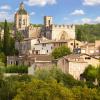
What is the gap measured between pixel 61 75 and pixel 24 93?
15.6 meters

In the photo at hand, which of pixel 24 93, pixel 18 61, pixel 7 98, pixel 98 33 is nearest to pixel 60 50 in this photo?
pixel 18 61

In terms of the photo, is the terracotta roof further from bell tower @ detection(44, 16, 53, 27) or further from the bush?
bell tower @ detection(44, 16, 53, 27)

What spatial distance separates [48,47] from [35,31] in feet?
28.2

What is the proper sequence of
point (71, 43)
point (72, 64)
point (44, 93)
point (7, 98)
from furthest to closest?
point (71, 43)
point (72, 64)
point (7, 98)
point (44, 93)

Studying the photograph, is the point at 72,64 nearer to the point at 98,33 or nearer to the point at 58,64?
the point at 58,64

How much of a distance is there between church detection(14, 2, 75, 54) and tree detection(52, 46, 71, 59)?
4985 millimetres

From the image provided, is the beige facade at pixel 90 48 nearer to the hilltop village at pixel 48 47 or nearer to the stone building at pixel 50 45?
the hilltop village at pixel 48 47

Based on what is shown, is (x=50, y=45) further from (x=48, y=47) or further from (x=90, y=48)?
(x=90, y=48)

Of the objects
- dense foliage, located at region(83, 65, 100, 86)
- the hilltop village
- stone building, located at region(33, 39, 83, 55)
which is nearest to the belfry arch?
the hilltop village

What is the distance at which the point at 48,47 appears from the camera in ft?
213

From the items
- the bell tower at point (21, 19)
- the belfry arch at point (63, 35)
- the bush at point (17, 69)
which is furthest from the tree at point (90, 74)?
the bell tower at point (21, 19)

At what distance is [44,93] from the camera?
32.1 metres

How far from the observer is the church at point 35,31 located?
67.9 meters

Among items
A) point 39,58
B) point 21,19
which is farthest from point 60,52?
point 21,19
